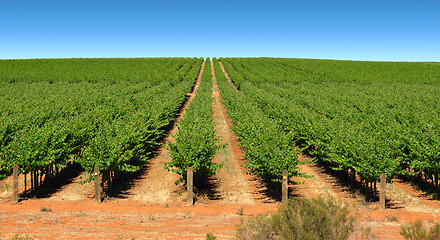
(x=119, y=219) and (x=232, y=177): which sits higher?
(x=232, y=177)

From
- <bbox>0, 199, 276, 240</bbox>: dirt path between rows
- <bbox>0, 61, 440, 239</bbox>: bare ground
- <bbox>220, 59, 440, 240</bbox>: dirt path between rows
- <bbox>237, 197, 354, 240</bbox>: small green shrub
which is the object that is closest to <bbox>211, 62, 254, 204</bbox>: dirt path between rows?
<bbox>0, 61, 440, 239</bbox>: bare ground

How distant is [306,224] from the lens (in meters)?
6.51

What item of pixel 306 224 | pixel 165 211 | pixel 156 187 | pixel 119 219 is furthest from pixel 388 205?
pixel 119 219

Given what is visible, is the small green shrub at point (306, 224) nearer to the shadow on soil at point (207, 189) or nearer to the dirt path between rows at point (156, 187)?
the shadow on soil at point (207, 189)

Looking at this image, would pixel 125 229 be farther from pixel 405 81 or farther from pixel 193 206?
pixel 405 81

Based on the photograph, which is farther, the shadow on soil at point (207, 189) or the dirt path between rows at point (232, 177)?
the dirt path between rows at point (232, 177)

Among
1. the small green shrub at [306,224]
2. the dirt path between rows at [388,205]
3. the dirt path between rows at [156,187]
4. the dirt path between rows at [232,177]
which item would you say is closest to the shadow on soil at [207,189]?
the dirt path between rows at [232,177]

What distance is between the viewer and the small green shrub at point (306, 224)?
20.7ft

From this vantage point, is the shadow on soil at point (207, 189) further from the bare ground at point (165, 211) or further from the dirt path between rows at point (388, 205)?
the dirt path between rows at point (388, 205)

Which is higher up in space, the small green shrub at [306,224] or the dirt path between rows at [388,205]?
the small green shrub at [306,224]

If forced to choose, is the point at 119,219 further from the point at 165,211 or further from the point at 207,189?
the point at 207,189

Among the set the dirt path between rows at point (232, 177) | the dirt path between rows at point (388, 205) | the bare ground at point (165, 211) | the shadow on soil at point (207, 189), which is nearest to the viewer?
the bare ground at point (165, 211)

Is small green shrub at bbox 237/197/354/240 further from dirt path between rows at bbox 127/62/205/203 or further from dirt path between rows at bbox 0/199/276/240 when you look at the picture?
dirt path between rows at bbox 127/62/205/203

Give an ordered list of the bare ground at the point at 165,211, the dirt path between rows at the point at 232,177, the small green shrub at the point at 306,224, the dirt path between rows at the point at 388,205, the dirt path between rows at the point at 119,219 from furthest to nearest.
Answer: the dirt path between rows at the point at 232,177, the dirt path between rows at the point at 388,205, the bare ground at the point at 165,211, the dirt path between rows at the point at 119,219, the small green shrub at the point at 306,224
